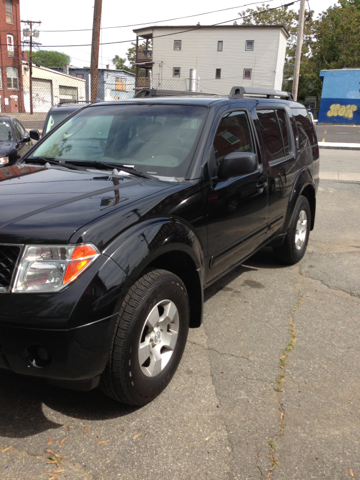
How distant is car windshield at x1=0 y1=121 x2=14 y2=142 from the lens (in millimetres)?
10562

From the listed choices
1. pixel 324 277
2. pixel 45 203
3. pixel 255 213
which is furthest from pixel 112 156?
pixel 324 277

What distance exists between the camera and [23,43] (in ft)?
172

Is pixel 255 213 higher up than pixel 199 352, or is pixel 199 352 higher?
pixel 255 213

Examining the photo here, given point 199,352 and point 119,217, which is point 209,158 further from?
point 199,352

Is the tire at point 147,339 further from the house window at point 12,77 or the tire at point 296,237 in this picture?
the house window at point 12,77

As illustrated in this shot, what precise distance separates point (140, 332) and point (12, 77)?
5366 centimetres

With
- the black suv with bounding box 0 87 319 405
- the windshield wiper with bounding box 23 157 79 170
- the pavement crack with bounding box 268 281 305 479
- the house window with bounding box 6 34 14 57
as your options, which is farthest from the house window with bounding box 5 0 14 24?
the pavement crack with bounding box 268 281 305 479

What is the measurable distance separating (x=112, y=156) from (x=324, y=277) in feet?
9.76

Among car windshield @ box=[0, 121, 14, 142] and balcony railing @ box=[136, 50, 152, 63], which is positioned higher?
balcony railing @ box=[136, 50, 152, 63]

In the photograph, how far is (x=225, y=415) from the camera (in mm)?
2754

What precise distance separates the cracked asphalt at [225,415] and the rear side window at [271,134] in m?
1.57

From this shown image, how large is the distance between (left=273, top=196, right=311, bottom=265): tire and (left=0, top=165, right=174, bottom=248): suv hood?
253 centimetres

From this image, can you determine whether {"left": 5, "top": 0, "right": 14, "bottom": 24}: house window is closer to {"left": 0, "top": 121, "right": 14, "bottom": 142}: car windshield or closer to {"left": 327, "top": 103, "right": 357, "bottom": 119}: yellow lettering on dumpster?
{"left": 327, "top": 103, "right": 357, "bottom": 119}: yellow lettering on dumpster

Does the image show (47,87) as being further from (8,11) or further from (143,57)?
(143,57)
